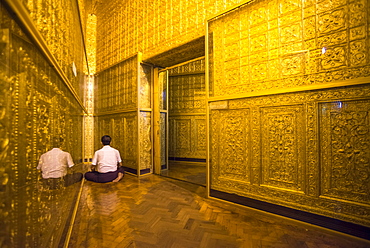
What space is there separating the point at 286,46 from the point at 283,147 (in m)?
1.36

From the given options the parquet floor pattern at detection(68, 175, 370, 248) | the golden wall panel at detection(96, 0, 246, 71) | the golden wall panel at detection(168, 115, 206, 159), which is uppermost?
the golden wall panel at detection(96, 0, 246, 71)

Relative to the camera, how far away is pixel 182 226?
2.23 meters

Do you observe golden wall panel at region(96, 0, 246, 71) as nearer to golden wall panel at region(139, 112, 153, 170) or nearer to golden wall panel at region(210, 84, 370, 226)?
golden wall panel at region(139, 112, 153, 170)

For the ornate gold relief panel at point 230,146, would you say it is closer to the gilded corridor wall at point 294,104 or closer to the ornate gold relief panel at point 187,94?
the gilded corridor wall at point 294,104

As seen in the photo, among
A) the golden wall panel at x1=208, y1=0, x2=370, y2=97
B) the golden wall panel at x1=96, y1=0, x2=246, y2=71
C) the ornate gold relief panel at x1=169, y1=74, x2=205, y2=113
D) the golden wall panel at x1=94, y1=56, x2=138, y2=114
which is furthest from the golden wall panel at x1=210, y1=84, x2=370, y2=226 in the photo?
the ornate gold relief panel at x1=169, y1=74, x2=205, y2=113

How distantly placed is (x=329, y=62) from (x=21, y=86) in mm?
2809

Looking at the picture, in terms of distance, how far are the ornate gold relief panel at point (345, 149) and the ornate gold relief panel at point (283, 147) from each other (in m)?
0.23

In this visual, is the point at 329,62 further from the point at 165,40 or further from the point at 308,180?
the point at 165,40

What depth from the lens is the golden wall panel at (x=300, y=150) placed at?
198 centimetres

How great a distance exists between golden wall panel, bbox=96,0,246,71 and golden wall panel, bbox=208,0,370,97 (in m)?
0.48

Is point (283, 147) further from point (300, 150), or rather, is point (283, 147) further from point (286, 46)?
point (286, 46)

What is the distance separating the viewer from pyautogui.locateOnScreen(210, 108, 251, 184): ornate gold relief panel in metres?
2.82

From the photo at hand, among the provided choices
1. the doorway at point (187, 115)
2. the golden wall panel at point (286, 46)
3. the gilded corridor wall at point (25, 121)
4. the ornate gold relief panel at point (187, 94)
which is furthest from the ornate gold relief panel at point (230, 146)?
the ornate gold relief panel at point (187, 94)

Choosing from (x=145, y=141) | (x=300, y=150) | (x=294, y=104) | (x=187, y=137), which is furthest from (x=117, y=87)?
(x=300, y=150)
